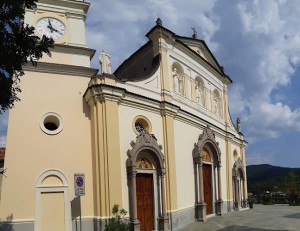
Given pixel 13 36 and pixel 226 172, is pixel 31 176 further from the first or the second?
pixel 226 172

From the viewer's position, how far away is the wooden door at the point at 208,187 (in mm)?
23219

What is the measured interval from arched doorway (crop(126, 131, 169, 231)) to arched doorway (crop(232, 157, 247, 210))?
1147 centimetres

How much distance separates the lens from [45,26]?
680 inches

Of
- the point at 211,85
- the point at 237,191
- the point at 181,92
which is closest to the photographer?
the point at 181,92

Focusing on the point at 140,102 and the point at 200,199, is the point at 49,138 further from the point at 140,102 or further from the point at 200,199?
the point at 200,199

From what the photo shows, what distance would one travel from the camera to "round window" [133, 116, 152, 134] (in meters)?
17.5

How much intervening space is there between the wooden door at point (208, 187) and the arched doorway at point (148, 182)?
5829 millimetres

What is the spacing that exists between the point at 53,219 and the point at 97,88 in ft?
18.0

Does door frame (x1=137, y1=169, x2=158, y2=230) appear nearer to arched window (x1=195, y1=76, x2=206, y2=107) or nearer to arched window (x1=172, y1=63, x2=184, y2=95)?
arched window (x1=172, y1=63, x2=184, y2=95)

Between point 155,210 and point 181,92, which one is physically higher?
point 181,92

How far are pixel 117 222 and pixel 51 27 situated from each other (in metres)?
9.01

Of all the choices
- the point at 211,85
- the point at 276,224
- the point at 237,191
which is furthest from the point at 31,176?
the point at 237,191

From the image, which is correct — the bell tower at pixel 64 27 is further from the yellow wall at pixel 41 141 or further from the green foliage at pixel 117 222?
the green foliage at pixel 117 222

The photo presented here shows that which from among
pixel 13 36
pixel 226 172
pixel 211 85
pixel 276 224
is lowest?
pixel 276 224
